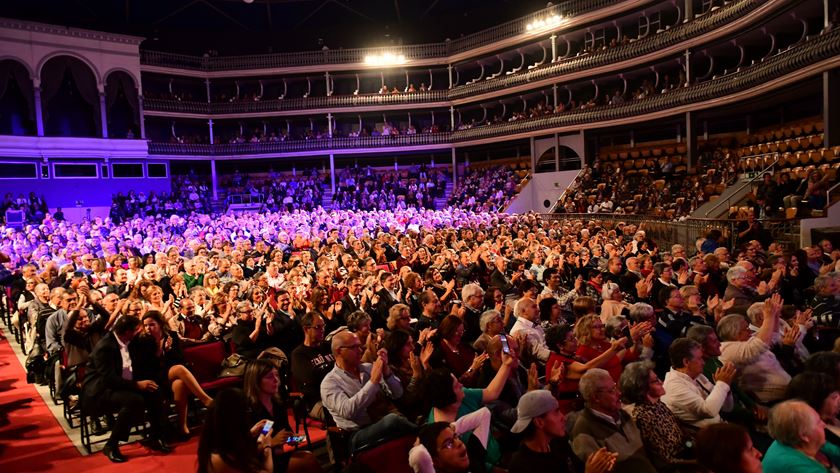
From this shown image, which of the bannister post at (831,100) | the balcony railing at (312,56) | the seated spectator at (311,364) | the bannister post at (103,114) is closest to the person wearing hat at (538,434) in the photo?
the seated spectator at (311,364)

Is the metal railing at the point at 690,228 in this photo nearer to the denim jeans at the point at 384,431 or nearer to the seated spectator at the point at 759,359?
the seated spectator at the point at 759,359

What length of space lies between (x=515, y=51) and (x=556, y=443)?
112 ft

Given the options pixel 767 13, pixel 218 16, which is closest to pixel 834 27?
pixel 767 13

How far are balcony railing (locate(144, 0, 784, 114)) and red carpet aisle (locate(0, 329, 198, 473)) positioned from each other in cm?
2134

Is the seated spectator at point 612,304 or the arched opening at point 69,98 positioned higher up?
the arched opening at point 69,98

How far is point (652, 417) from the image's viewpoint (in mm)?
4086

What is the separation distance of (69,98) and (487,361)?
32305mm

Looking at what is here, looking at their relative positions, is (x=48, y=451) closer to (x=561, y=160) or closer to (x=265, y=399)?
(x=265, y=399)

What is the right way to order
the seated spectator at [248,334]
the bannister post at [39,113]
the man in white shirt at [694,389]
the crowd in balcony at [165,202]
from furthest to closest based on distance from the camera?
1. the bannister post at [39,113]
2. the crowd in balcony at [165,202]
3. the seated spectator at [248,334]
4. the man in white shirt at [694,389]

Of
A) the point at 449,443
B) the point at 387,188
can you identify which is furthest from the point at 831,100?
the point at 387,188

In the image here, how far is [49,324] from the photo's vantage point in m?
7.16

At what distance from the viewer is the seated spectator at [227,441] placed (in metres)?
3.36

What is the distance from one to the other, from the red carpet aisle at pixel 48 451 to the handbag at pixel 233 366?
26.7 inches

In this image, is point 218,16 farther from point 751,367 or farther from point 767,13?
point 751,367
